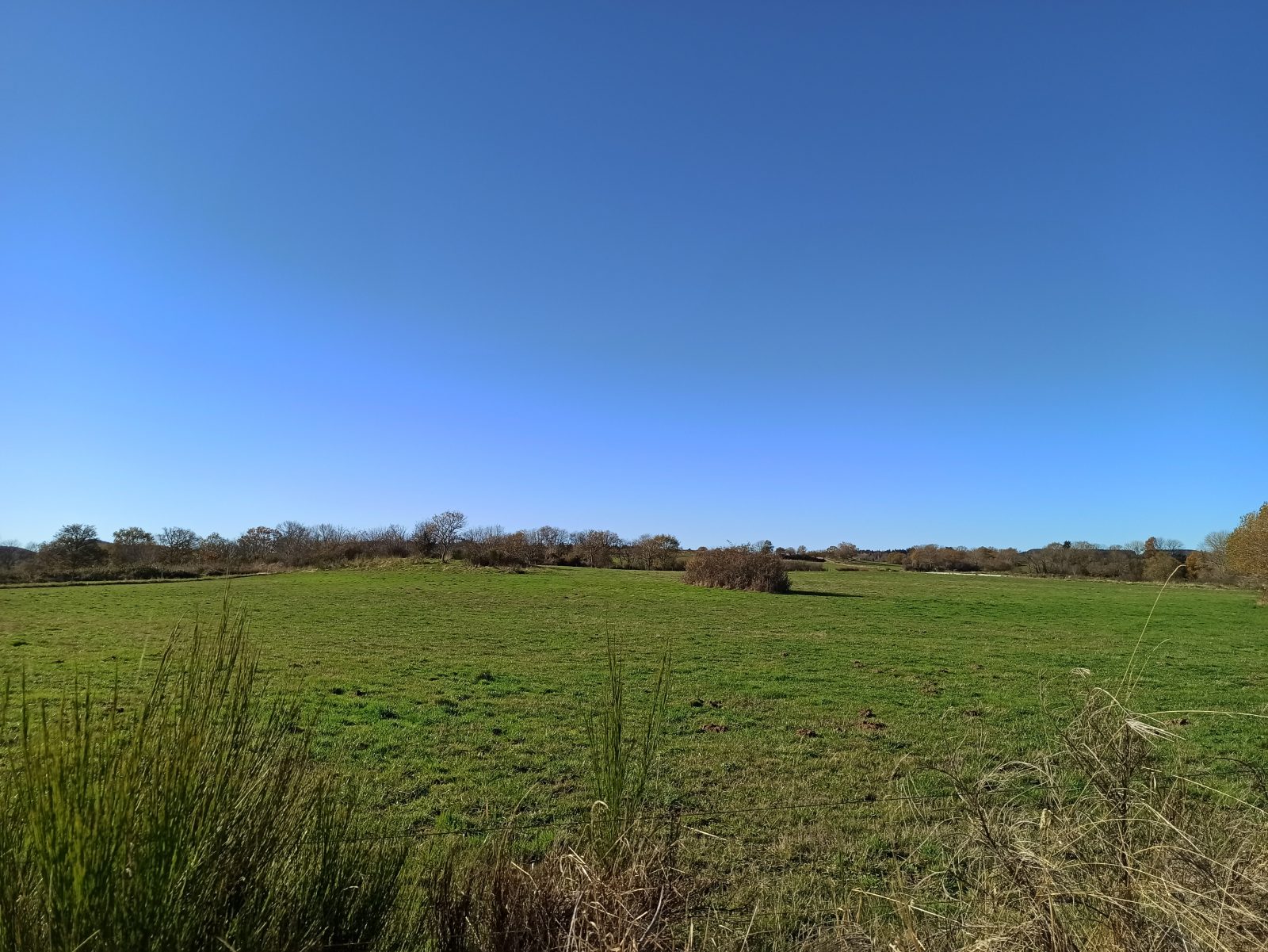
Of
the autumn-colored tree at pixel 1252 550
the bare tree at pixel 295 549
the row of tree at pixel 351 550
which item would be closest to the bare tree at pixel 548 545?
the row of tree at pixel 351 550

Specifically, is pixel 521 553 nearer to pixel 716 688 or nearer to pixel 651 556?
pixel 651 556

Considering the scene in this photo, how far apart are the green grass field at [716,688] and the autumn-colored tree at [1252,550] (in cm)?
1404

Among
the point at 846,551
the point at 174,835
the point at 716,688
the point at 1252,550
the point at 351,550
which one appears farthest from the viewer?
the point at 846,551

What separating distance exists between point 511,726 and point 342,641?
35.0 feet

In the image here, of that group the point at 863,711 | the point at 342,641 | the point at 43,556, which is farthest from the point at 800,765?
the point at 43,556

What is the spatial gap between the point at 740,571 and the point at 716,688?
31.1m

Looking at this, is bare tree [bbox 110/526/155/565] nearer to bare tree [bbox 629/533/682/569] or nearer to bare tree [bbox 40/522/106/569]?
bare tree [bbox 40/522/106/569]

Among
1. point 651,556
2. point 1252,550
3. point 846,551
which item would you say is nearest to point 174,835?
point 1252,550

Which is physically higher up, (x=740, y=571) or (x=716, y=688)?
(x=740, y=571)

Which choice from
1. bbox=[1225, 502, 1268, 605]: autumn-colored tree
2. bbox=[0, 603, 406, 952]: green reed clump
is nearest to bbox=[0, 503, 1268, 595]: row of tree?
bbox=[1225, 502, 1268, 605]: autumn-colored tree

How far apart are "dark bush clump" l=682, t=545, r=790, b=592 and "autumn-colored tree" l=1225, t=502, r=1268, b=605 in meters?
29.4

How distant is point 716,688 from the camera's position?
43.1 ft

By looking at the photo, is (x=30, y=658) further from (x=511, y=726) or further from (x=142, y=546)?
(x=142, y=546)

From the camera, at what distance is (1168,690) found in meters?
13.9
